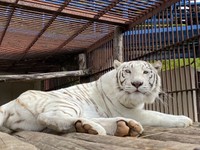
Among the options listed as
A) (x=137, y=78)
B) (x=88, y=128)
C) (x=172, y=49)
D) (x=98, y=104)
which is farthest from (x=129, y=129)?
(x=172, y=49)

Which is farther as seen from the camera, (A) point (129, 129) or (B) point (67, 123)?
(B) point (67, 123)

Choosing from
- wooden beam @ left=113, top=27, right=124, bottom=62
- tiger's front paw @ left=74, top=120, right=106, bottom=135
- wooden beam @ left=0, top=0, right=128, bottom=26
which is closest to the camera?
tiger's front paw @ left=74, top=120, right=106, bottom=135

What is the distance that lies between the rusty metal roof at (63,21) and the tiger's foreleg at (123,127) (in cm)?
225

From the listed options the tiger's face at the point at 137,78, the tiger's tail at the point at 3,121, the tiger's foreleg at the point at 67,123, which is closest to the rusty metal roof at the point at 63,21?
the tiger's face at the point at 137,78

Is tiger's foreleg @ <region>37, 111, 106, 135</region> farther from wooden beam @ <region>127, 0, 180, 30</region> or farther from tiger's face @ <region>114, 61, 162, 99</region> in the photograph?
wooden beam @ <region>127, 0, 180, 30</region>

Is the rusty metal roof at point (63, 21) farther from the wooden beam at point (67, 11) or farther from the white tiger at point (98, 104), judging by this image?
the white tiger at point (98, 104)

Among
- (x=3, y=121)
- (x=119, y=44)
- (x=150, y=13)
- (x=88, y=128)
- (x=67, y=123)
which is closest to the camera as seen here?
(x=88, y=128)

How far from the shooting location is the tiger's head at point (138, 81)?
2.55 metres

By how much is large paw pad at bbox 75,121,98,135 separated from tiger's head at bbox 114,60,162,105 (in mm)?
736

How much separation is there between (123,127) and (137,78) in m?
0.73

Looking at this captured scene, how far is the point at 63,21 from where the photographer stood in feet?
15.4

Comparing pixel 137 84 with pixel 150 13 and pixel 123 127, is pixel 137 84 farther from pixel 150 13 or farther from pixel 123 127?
pixel 150 13

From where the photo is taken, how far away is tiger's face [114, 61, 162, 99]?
8.36ft

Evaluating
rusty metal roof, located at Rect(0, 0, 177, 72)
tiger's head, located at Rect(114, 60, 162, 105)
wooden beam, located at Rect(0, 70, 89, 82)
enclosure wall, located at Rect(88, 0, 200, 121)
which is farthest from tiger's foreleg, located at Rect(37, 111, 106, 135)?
wooden beam, located at Rect(0, 70, 89, 82)
